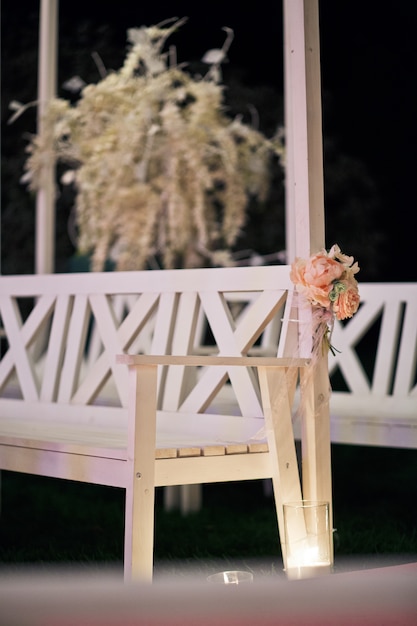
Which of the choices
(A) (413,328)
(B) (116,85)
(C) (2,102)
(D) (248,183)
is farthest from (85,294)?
(C) (2,102)

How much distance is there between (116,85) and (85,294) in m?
2.00

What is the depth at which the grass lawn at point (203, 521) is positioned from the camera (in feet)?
12.9

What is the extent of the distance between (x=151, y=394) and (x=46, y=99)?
2.85m

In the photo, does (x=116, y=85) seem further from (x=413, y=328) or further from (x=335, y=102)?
(x=335, y=102)

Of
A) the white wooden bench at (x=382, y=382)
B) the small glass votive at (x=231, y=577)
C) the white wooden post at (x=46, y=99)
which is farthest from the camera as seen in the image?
the white wooden post at (x=46, y=99)

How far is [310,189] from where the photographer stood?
3.21m

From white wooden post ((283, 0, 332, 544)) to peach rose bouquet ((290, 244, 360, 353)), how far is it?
3.5 inches

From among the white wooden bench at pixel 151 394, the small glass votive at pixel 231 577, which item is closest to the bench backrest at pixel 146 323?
the white wooden bench at pixel 151 394

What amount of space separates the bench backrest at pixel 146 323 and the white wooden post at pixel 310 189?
0.15 meters

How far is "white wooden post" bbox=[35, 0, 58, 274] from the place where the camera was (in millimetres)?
4941

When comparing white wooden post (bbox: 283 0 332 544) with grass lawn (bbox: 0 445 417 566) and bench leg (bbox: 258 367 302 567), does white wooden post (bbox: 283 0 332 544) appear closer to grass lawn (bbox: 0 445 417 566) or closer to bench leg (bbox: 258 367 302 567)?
bench leg (bbox: 258 367 302 567)

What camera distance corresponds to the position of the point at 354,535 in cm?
419

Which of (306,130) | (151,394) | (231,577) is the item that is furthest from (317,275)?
(231,577)

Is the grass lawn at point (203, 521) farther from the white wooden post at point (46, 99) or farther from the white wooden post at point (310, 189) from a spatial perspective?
the white wooden post at point (46, 99)
